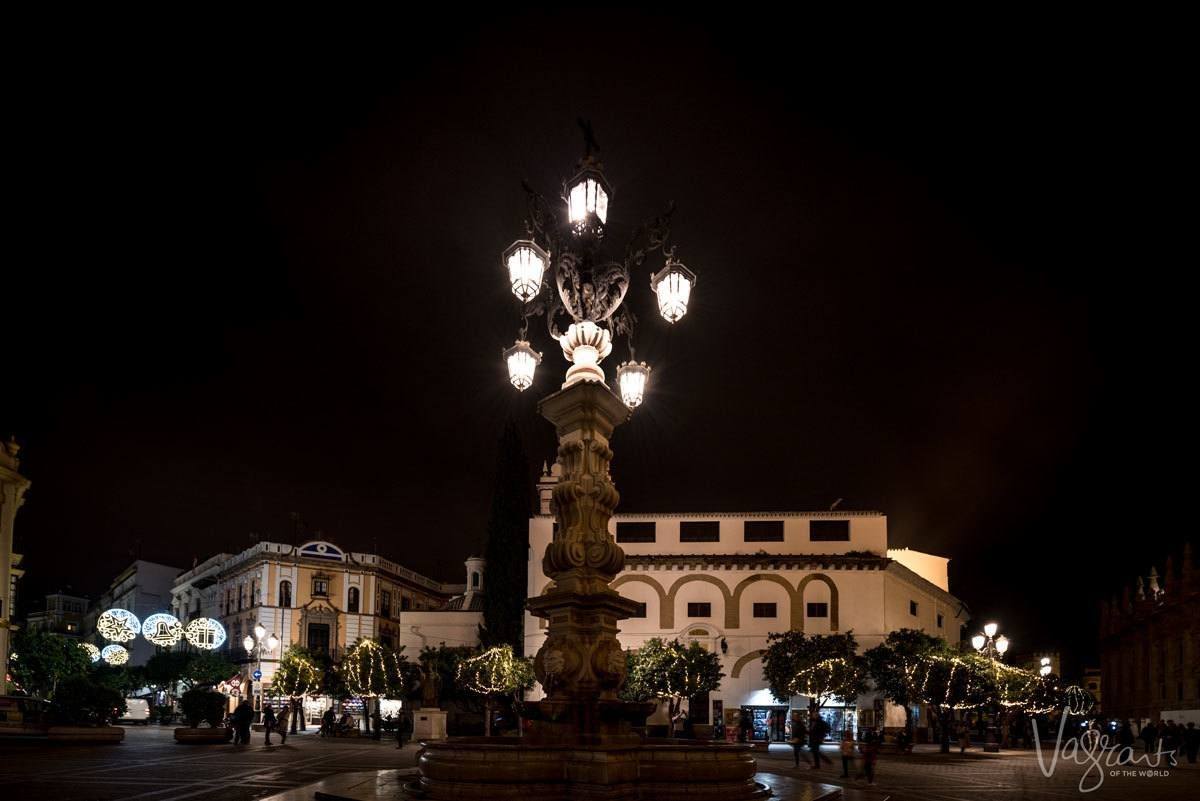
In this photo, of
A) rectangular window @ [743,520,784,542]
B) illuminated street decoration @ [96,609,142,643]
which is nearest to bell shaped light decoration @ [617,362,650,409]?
illuminated street decoration @ [96,609,142,643]

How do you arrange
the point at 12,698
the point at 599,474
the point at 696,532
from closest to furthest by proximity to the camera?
the point at 599,474 → the point at 12,698 → the point at 696,532

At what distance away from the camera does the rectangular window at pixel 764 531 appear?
178ft

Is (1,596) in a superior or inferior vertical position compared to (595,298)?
inferior

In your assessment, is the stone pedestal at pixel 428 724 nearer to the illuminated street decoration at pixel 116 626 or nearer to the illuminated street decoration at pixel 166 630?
the illuminated street decoration at pixel 166 630

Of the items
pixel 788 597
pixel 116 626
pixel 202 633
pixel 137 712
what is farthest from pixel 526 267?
pixel 137 712

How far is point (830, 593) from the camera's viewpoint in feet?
172

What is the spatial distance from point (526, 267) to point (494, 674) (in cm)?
3403

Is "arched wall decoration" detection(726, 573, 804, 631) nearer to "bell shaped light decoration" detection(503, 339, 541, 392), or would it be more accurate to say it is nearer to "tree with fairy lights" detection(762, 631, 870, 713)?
"tree with fairy lights" detection(762, 631, 870, 713)

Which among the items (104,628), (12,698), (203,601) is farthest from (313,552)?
(12,698)

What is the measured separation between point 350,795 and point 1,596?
3947 cm

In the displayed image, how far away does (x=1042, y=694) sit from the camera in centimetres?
4397

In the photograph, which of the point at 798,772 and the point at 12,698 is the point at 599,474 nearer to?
the point at 798,772

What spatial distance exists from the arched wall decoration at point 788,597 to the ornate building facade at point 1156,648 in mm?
Result: 16933

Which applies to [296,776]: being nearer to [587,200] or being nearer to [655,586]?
[587,200]
